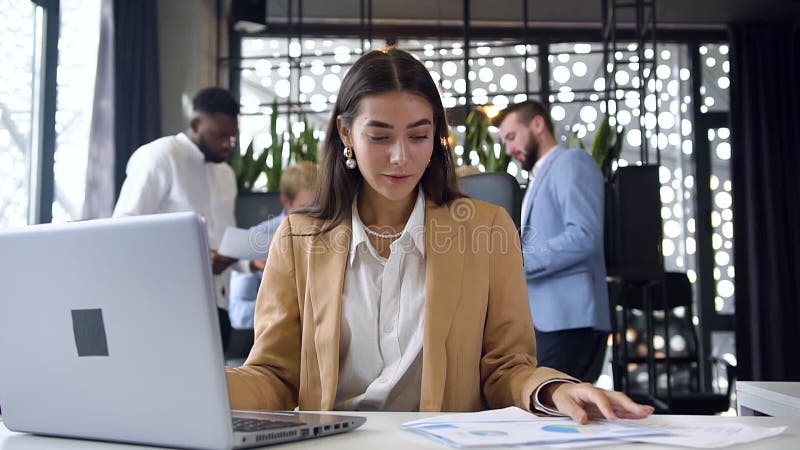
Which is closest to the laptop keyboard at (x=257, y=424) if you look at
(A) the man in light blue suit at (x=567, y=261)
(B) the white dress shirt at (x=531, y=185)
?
(A) the man in light blue suit at (x=567, y=261)

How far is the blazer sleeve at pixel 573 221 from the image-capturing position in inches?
109

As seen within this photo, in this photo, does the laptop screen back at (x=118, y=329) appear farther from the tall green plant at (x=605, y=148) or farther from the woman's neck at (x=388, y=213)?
the tall green plant at (x=605, y=148)

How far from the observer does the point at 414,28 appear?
6602mm

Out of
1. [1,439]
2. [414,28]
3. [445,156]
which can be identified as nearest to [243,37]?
[414,28]

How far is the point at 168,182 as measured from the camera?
11.0 ft

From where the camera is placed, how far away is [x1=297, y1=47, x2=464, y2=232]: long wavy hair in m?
1.60

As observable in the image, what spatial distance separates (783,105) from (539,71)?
185 cm

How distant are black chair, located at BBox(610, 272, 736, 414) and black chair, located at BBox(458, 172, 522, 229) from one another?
2.45 meters

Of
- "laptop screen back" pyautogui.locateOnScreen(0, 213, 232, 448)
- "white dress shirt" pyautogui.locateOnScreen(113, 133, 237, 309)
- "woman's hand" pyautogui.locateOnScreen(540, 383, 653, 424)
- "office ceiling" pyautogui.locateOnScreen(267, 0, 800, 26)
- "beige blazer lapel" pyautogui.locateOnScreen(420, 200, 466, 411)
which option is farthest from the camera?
"office ceiling" pyautogui.locateOnScreen(267, 0, 800, 26)

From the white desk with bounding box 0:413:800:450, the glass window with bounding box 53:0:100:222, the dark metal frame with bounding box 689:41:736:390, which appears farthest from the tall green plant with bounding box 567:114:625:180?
the white desk with bounding box 0:413:800:450

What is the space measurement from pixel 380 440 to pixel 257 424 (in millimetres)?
142

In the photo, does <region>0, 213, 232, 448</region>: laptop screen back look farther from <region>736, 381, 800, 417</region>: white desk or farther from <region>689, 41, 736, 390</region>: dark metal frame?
<region>689, 41, 736, 390</region>: dark metal frame

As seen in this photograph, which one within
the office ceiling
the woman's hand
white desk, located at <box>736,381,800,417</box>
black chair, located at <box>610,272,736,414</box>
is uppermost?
the office ceiling

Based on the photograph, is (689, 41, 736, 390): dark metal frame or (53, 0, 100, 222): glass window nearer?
(53, 0, 100, 222): glass window
